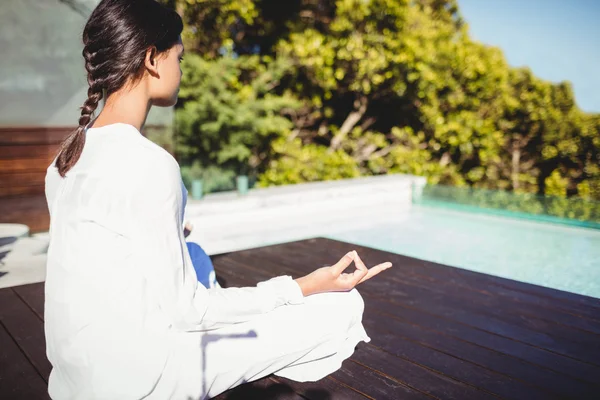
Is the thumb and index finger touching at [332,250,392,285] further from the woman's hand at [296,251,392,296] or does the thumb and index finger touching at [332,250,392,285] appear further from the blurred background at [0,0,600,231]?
the blurred background at [0,0,600,231]

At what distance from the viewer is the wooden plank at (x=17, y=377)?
163 centimetres

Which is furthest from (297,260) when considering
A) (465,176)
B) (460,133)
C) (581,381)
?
(465,176)

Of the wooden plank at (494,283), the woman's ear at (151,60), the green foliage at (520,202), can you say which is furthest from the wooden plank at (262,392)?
the green foliage at (520,202)

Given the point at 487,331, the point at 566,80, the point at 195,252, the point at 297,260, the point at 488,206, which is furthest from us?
the point at 566,80

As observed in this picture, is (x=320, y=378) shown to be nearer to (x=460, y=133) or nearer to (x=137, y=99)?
(x=137, y=99)

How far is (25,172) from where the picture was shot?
4.52 meters

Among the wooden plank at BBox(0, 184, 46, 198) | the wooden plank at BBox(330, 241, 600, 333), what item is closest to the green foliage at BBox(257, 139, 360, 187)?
the wooden plank at BBox(0, 184, 46, 198)

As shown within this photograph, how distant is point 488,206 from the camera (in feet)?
20.3

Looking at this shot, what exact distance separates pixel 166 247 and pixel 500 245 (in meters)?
5.10

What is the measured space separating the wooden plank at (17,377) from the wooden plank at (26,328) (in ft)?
0.07

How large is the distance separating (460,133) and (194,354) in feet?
25.2

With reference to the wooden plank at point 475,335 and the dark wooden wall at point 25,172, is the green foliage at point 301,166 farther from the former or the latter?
the wooden plank at point 475,335

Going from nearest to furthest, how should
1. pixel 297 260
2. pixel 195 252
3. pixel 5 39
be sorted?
pixel 195 252 → pixel 297 260 → pixel 5 39

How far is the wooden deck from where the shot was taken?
168 cm
